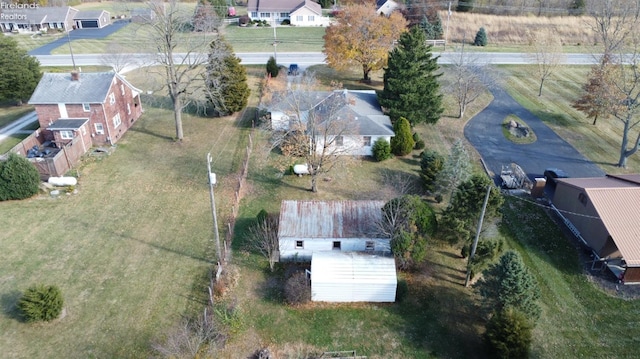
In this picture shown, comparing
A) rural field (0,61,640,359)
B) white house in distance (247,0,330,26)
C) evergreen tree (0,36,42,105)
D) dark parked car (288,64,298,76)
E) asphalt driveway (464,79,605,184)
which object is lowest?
rural field (0,61,640,359)

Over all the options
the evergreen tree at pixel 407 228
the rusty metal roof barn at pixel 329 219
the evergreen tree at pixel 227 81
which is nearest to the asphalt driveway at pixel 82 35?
the evergreen tree at pixel 227 81

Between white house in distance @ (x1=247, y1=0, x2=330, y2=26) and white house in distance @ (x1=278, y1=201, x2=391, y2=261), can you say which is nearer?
white house in distance @ (x1=278, y1=201, x2=391, y2=261)

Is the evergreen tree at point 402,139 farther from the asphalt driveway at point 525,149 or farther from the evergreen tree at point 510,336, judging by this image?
the evergreen tree at point 510,336

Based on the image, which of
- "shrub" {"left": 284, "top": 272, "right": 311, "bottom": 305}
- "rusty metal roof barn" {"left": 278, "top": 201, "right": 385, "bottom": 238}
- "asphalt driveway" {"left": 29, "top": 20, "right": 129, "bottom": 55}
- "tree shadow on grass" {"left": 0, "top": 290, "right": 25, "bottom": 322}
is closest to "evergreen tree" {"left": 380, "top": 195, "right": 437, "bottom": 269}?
"rusty metal roof barn" {"left": 278, "top": 201, "right": 385, "bottom": 238}

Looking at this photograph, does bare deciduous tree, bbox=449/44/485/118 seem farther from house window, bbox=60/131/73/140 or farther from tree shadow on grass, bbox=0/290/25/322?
tree shadow on grass, bbox=0/290/25/322

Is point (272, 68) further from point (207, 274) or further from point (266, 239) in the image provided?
point (207, 274)

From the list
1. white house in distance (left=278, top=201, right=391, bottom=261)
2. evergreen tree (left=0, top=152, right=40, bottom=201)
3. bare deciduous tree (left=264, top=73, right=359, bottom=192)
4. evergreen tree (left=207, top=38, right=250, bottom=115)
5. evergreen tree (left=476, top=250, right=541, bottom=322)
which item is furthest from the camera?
evergreen tree (left=207, top=38, right=250, bottom=115)

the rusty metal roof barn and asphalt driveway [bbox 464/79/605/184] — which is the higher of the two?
the rusty metal roof barn

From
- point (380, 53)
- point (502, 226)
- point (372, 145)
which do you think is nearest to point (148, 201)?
point (372, 145)
